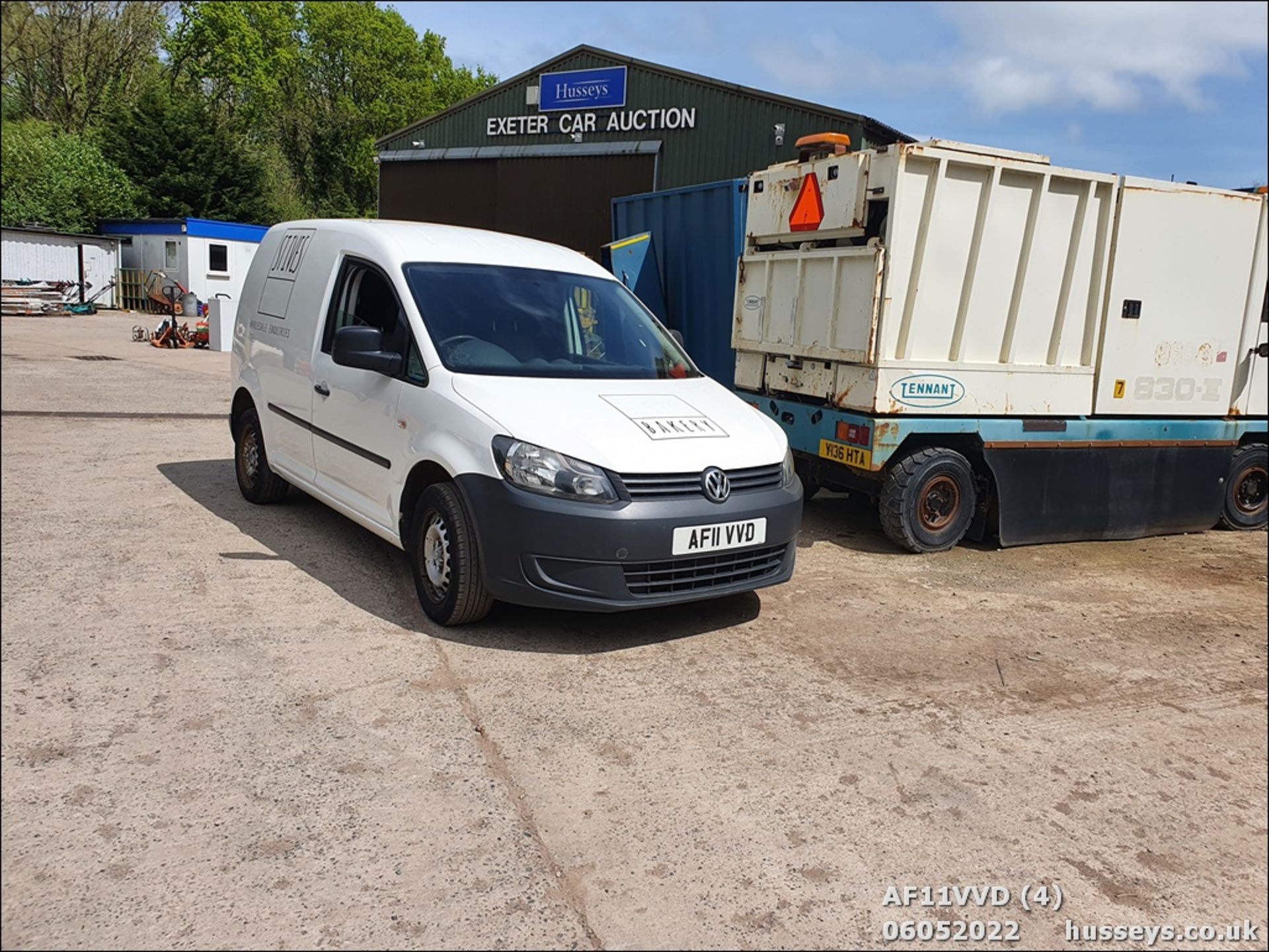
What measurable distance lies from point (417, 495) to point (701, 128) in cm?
1616

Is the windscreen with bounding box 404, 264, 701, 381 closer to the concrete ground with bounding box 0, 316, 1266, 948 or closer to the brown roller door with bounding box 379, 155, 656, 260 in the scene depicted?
the concrete ground with bounding box 0, 316, 1266, 948

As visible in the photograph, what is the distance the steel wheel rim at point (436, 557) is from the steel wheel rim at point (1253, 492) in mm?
7003

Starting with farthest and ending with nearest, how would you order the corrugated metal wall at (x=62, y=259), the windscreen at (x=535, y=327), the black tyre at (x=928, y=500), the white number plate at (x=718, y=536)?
the corrugated metal wall at (x=62, y=259) < the black tyre at (x=928, y=500) < the windscreen at (x=535, y=327) < the white number plate at (x=718, y=536)

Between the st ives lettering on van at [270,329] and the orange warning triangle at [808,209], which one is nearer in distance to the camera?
the st ives lettering on van at [270,329]

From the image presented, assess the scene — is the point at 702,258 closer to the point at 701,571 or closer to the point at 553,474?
the point at 701,571

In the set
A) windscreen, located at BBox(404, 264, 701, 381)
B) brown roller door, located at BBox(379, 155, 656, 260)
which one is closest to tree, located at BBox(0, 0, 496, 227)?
brown roller door, located at BBox(379, 155, 656, 260)

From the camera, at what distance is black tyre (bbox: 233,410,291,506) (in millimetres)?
6789

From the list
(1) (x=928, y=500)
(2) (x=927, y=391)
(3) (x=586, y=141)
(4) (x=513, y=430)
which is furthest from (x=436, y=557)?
(3) (x=586, y=141)

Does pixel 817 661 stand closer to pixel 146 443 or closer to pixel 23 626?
pixel 23 626

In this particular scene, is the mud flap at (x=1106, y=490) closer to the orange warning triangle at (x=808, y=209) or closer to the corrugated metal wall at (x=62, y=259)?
the orange warning triangle at (x=808, y=209)

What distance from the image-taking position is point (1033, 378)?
7016 mm

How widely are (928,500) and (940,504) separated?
0.43 feet

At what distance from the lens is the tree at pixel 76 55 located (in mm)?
1608

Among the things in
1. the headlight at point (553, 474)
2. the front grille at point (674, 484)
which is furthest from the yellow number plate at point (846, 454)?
the headlight at point (553, 474)
